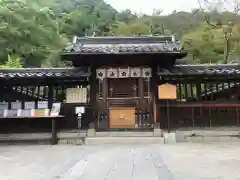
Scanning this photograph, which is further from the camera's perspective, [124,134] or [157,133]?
[124,134]

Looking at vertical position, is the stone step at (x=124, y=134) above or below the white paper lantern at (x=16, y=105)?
below

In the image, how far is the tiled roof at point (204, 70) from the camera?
13047 mm

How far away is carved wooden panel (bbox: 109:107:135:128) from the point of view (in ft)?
44.2

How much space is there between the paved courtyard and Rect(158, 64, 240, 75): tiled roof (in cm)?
363

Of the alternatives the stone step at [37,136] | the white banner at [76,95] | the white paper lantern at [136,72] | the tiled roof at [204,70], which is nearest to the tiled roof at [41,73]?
the white banner at [76,95]

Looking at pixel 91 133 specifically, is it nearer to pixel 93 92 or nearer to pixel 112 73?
pixel 93 92

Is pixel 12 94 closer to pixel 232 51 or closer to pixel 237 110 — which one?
pixel 237 110

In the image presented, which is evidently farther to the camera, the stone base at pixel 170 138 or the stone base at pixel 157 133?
the stone base at pixel 157 133

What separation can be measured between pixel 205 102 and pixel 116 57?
13.7ft

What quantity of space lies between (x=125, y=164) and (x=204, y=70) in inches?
276

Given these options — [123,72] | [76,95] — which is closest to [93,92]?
[76,95]

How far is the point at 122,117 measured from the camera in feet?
44.3

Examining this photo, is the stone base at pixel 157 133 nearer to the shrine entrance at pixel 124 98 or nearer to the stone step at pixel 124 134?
the stone step at pixel 124 134

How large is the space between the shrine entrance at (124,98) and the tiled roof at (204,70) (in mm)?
1020
